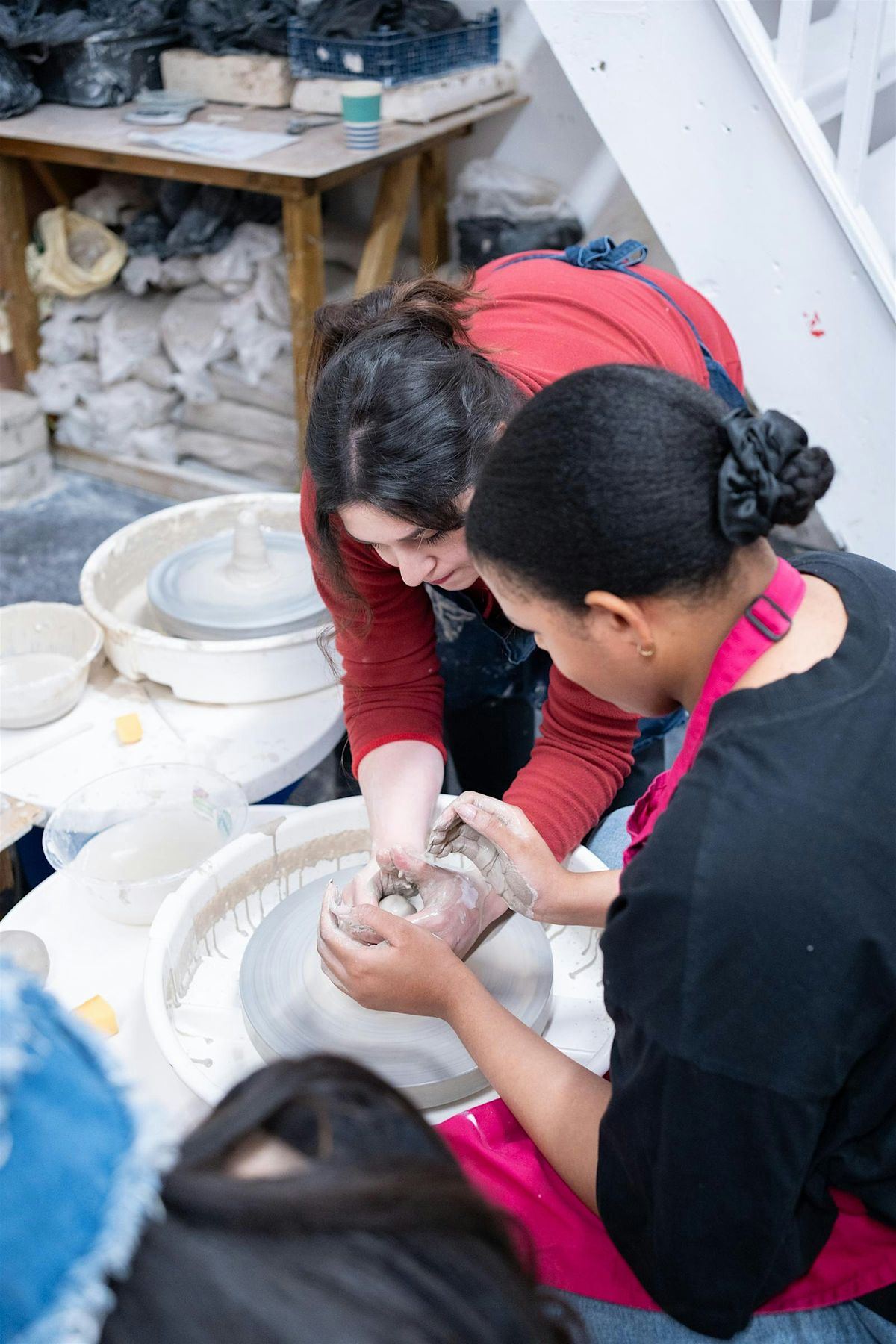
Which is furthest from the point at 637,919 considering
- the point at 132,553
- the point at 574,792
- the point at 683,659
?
the point at 132,553

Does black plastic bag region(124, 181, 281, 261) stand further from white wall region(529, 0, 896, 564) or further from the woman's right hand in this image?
the woman's right hand

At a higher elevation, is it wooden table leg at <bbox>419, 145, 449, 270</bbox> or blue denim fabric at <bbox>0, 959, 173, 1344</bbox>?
blue denim fabric at <bbox>0, 959, 173, 1344</bbox>

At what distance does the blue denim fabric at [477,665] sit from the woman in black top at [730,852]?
3.21ft

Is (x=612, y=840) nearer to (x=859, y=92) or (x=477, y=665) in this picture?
(x=477, y=665)

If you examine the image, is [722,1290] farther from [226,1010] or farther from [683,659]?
[226,1010]

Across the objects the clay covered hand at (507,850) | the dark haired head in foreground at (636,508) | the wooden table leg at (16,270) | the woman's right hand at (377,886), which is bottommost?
the wooden table leg at (16,270)

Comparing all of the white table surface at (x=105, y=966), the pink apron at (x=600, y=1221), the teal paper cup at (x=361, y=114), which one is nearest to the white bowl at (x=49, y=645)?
the white table surface at (x=105, y=966)

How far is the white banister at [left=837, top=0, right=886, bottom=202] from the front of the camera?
7.59 ft

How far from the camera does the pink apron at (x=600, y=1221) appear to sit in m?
0.99

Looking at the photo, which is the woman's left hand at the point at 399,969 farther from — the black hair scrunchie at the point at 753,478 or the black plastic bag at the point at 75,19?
the black plastic bag at the point at 75,19

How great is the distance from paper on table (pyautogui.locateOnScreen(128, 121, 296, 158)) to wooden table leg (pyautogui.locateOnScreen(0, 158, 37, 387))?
59cm

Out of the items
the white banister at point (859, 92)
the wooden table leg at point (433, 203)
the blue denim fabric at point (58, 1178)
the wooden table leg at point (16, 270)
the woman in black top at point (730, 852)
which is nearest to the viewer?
the blue denim fabric at point (58, 1178)

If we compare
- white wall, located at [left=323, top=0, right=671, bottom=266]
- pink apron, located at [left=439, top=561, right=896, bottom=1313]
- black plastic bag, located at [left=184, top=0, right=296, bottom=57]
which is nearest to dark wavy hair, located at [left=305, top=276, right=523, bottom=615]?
pink apron, located at [left=439, top=561, right=896, bottom=1313]

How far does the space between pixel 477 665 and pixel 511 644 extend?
0.28 m
